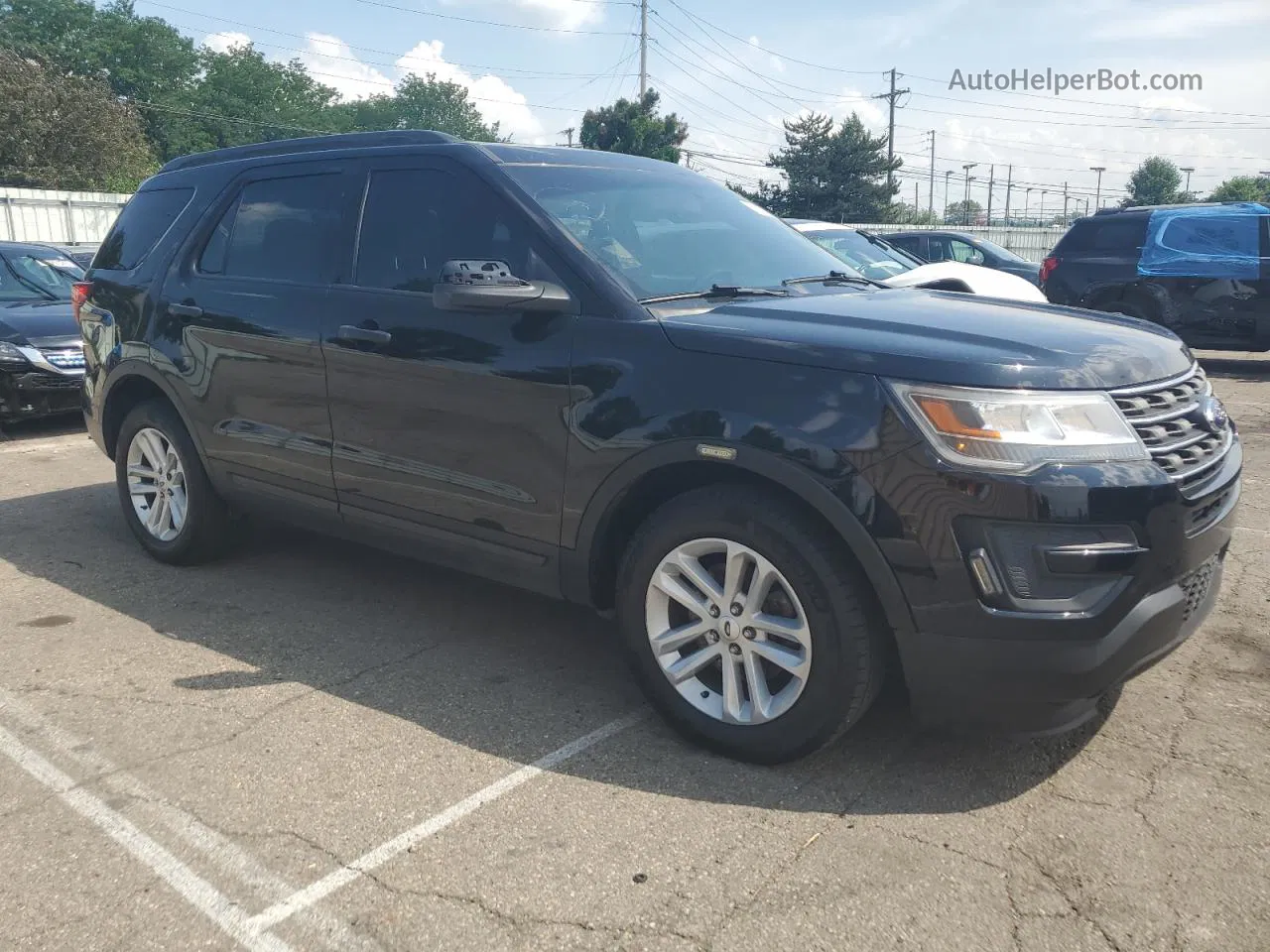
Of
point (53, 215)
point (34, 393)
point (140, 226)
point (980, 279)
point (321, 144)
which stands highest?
point (53, 215)

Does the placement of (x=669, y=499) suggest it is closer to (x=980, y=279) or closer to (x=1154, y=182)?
(x=980, y=279)

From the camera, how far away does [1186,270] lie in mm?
12273

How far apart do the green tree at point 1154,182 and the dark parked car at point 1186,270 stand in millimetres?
80986

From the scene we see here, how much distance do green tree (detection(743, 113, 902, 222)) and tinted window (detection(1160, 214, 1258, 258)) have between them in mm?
44763

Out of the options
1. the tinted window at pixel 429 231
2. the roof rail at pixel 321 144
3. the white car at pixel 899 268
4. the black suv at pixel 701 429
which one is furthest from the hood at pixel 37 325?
the white car at pixel 899 268

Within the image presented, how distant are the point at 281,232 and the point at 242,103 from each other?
79.0 metres

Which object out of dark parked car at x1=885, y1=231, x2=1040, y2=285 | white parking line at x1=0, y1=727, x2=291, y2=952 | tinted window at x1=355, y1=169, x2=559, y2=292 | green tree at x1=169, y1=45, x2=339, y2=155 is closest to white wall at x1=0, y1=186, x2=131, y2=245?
dark parked car at x1=885, y1=231, x2=1040, y2=285

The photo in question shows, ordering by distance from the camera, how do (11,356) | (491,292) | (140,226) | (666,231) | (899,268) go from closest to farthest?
(491,292) < (666,231) < (140,226) < (11,356) < (899,268)

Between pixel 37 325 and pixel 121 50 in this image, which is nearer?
pixel 37 325

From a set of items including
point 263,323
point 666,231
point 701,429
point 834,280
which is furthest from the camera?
point 263,323

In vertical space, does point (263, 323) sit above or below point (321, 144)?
below

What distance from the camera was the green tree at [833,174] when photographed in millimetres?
Answer: 56219

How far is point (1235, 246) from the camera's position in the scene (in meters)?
12.1

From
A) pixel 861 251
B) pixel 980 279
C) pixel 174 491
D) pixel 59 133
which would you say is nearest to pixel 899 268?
pixel 861 251
